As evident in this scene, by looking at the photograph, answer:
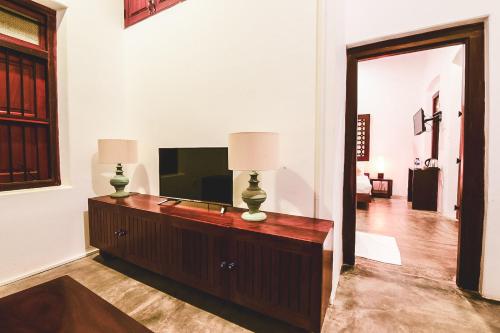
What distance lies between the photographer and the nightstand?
231 inches

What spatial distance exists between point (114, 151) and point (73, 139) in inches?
22.1

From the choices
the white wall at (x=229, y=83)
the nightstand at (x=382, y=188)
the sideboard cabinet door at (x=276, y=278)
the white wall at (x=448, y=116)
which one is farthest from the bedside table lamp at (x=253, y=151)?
the nightstand at (x=382, y=188)

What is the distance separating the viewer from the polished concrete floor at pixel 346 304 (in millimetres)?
1543

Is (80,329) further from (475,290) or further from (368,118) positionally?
(368,118)

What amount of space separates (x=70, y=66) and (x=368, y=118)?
6319 mm

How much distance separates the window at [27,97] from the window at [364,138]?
638 centimetres

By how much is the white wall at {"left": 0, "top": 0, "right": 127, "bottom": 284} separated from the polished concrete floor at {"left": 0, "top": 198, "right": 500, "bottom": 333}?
272mm

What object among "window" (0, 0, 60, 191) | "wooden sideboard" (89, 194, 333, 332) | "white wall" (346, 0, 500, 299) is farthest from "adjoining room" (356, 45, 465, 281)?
"window" (0, 0, 60, 191)

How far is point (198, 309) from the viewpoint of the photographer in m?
1.72

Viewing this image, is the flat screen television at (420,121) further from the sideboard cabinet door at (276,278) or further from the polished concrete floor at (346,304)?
the sideboard cabinet door at (276,278)

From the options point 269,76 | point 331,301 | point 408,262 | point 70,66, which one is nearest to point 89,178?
point 70,66

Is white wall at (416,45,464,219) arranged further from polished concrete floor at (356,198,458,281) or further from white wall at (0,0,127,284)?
white wall at (0,0,127,284)

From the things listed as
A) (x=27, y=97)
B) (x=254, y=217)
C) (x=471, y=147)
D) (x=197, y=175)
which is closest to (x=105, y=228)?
(x=197, y=175)

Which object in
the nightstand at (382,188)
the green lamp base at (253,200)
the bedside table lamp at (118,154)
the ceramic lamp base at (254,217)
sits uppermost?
the bedside table lamp at (118,154)
